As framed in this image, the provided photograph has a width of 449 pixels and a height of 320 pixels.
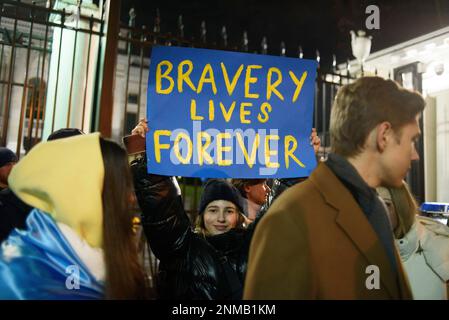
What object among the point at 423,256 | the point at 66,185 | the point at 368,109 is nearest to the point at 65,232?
the point at 66,185

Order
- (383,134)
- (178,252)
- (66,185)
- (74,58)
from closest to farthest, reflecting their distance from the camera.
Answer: (66,185) < (383,134) < (178,252) < (74,58)

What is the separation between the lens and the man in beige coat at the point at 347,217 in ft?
4.50

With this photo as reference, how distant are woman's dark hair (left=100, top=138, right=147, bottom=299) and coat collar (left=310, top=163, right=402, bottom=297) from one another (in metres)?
0.75

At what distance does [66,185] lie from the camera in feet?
4.93

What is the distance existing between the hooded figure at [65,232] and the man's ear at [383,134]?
1.05 meters

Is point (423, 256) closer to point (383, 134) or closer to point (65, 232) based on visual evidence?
point (383, 134)

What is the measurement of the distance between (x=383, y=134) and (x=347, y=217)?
1.26 ft

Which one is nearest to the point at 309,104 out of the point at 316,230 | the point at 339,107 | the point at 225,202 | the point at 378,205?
the point at 225,202

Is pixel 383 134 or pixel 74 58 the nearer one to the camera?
pixel 383 134

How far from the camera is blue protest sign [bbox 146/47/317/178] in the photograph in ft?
8.50

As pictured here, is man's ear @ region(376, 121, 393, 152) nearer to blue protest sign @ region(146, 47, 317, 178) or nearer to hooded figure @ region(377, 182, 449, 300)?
hooded figure @ region(377, 182, 449, 300)

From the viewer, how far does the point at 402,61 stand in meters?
7.66

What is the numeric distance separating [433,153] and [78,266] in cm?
736
